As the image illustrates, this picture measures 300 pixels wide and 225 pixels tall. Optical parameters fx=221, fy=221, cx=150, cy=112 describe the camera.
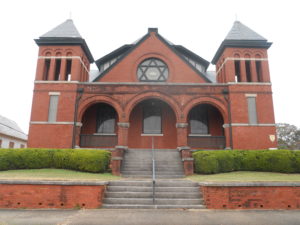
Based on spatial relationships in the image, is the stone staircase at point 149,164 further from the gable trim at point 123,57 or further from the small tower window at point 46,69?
the small tower window at point 46,69

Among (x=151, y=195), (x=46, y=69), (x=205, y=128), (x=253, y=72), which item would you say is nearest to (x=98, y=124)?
(x=46, y=69)

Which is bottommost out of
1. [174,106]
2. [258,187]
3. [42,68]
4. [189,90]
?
[258,187]

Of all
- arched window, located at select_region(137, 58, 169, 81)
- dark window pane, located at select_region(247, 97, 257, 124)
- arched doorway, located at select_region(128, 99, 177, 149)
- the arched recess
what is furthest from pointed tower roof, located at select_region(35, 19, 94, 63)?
dark window pane, located at select_region(247, 97, 257, 124)

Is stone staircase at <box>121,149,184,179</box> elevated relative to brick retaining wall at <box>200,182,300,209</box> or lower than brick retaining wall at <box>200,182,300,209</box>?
elevated

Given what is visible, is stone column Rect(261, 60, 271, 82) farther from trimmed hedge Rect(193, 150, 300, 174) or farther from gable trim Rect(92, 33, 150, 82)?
gable trim Rect(92, 33, 150, 82)

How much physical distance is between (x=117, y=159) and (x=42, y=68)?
30.7 feet

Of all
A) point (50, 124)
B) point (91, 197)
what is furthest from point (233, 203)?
point (50, 124)

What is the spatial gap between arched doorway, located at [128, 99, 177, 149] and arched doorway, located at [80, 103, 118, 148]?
1.34m

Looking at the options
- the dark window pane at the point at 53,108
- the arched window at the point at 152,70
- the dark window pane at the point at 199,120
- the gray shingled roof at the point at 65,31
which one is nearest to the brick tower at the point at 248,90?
the dark window pane at the point at 199,120

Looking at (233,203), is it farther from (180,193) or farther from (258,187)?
(180,193)

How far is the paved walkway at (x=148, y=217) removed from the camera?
5.89m

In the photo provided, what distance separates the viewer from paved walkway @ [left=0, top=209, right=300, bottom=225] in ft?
19.3

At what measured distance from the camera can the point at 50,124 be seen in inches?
588

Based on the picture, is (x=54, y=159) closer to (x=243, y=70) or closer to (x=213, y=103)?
(x=213, y=103)
